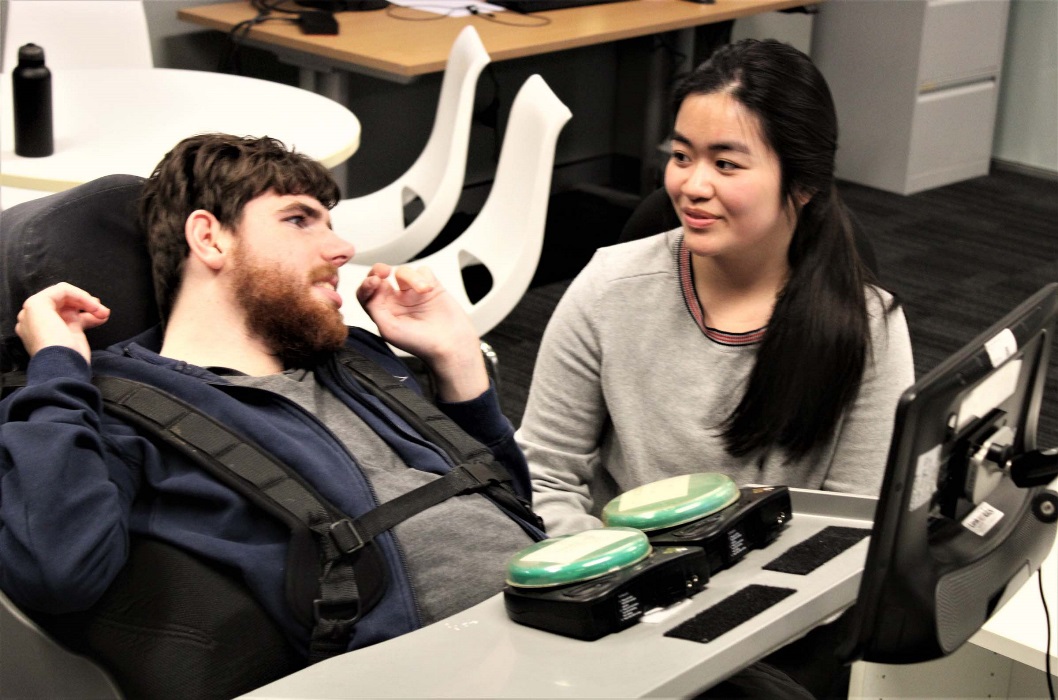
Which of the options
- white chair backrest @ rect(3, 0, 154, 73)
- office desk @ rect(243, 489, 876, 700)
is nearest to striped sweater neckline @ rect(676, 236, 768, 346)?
office desk @ rect(243, 489, 876, 700)

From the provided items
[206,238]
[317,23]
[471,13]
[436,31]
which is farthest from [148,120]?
[471,13]

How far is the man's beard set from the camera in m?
1.59

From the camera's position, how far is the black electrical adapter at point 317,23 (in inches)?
148

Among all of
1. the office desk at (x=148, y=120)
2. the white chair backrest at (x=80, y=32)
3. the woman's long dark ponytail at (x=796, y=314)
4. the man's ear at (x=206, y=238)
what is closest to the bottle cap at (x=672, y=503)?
the woman's long dark ponytail at (x=796, y=314)

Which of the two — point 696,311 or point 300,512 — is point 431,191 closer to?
point 696,311

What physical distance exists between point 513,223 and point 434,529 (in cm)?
137

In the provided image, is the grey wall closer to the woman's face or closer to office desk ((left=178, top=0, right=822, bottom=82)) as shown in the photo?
office desk ((left=178, top=0, right=822, bottom=82))

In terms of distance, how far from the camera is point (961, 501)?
3.60 ft

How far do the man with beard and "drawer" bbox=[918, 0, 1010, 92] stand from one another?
13.4 feet

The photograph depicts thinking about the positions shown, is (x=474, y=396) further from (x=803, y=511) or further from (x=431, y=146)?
(x=431, y=146)

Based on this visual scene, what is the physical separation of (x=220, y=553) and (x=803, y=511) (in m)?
0.59

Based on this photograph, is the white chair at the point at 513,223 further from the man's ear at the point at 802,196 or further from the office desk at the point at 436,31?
the man's ear at the point at 802,196

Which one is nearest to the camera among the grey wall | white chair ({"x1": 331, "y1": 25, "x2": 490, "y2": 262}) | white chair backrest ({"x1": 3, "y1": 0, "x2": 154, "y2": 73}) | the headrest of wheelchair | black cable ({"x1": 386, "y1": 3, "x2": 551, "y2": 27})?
the headrest of wheelchair

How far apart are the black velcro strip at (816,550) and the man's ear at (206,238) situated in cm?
83
